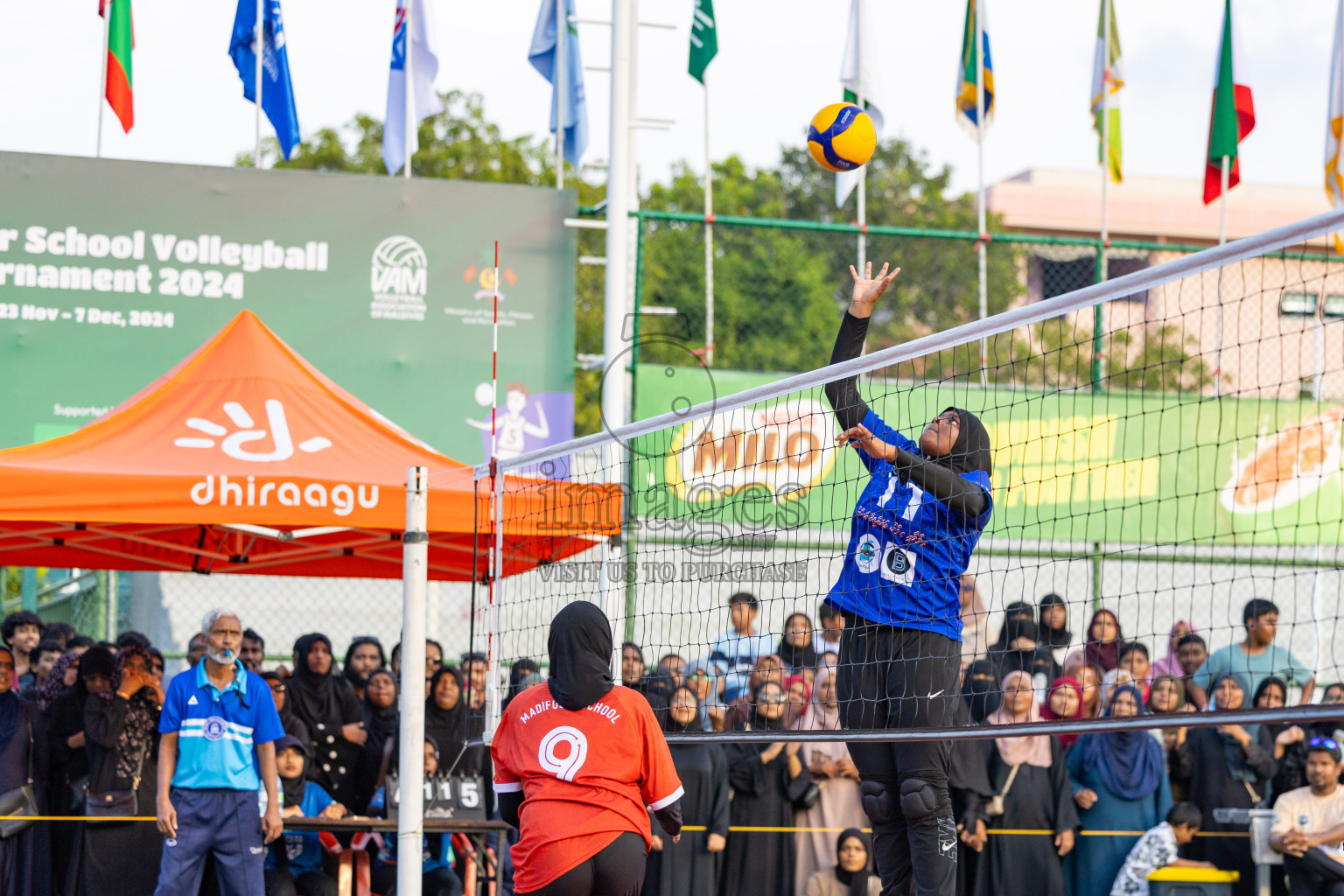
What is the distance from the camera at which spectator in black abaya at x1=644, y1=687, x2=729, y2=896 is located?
9.05m

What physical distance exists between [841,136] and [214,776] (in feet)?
15.2

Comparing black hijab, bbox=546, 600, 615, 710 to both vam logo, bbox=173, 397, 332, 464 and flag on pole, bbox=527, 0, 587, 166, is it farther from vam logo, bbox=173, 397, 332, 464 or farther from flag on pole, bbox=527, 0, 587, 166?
flag on pole, bbox=527, 0, 587, 166

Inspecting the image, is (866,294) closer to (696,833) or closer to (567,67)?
(696,833)

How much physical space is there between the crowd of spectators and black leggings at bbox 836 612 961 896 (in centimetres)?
280

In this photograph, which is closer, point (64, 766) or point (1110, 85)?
point (64, 766)

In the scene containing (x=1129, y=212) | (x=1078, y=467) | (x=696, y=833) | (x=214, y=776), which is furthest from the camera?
(x=1129, y=212)

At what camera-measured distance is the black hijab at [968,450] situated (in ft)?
17.9

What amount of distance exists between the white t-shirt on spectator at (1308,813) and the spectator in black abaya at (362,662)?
6095 mm

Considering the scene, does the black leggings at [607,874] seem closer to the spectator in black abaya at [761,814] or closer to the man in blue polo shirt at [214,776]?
the man in blue polo shirt at [214,776]

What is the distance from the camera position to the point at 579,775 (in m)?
4.97

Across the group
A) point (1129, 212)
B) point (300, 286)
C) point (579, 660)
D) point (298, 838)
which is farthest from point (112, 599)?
point (1129, 212)

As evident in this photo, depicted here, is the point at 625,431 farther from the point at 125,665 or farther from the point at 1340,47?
the point at 1340,47

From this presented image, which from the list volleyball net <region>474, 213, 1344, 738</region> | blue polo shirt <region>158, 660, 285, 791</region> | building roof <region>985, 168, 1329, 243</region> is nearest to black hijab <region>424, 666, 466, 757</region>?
volleyball net <region>474, 213, 1344, 738</region>

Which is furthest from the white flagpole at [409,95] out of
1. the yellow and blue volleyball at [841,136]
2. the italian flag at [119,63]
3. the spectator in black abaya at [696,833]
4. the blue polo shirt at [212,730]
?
the yellow and blue volleyball at [841,136]
